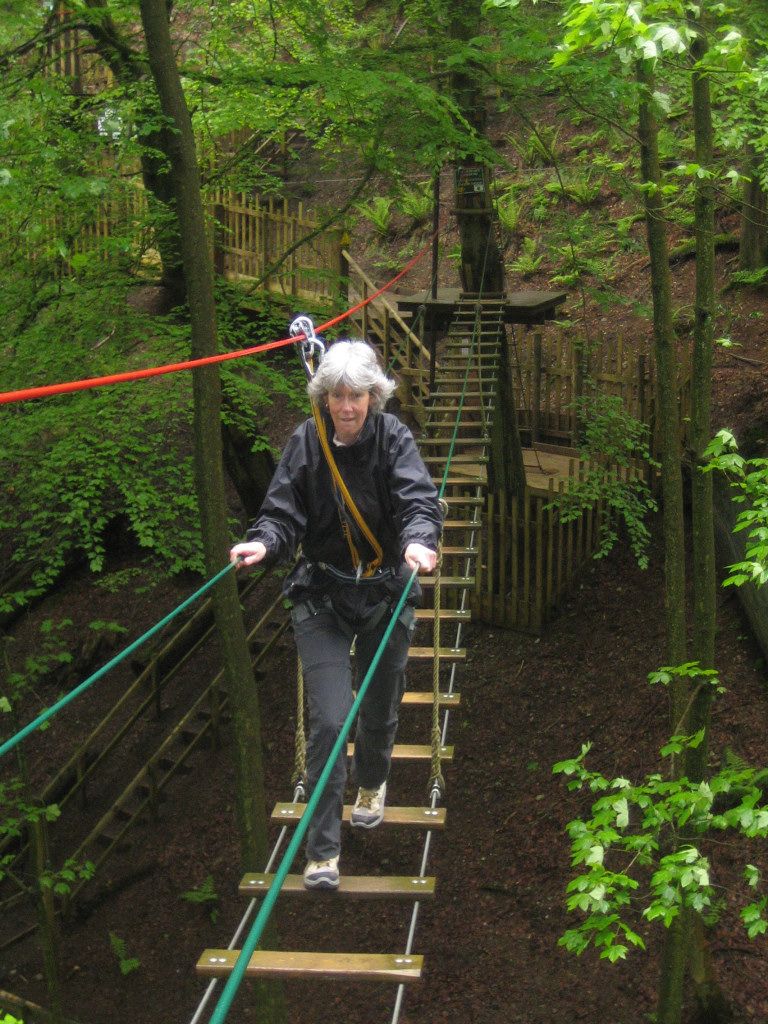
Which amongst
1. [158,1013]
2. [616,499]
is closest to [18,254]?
[616,499]

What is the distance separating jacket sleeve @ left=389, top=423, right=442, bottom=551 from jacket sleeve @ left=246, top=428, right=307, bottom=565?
291 millimetres

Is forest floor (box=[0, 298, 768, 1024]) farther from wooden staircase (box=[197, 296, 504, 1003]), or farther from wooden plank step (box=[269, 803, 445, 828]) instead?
wooden plank step (box=[269, 803, 445, 828])

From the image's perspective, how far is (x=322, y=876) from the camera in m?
3.31

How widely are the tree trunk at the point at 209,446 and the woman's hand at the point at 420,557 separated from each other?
3.01 metres

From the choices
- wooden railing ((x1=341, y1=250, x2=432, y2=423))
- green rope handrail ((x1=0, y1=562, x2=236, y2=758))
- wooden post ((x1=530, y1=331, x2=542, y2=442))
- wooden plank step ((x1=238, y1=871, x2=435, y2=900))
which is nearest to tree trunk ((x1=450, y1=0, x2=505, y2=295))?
wooden railing ((x1=341, y1=250, x2=432, y2=423))

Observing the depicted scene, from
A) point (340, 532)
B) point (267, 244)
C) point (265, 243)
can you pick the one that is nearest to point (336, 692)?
A: point (340, 532)

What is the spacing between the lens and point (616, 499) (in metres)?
8.77

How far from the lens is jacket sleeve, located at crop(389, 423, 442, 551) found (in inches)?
127

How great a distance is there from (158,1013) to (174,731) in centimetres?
265

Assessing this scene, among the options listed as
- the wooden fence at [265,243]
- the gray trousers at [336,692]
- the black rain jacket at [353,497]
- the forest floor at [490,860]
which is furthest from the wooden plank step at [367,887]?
the wooden fence at [265,243]

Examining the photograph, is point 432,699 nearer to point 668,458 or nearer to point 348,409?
point 348,409

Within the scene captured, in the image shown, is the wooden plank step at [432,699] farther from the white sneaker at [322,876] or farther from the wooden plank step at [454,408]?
the wooden plank step at [454,408]

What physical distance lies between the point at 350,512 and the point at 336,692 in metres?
0.57

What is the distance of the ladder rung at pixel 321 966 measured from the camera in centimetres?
304
